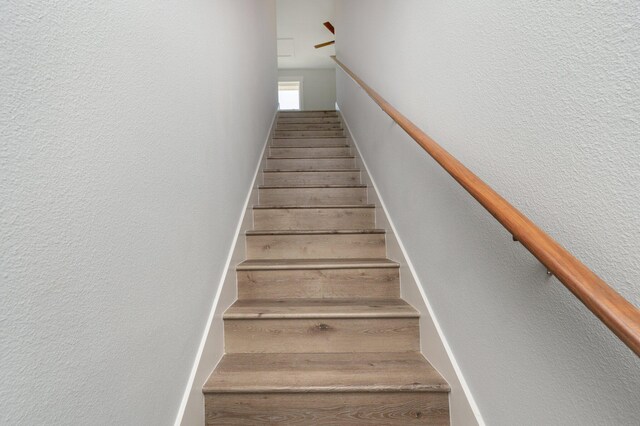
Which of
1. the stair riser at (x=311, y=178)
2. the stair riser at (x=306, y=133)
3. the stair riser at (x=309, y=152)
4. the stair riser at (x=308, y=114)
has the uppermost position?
the stair riser at (x=308, y=114)

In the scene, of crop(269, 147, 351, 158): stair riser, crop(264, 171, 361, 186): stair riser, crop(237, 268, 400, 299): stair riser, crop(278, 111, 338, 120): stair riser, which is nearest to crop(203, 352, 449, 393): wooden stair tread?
crop(237, 268, 400, 299): stair riser

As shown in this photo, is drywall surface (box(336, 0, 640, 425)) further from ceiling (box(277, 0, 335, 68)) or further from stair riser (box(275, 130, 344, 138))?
ceiling (box(277, 0, 335, 68))

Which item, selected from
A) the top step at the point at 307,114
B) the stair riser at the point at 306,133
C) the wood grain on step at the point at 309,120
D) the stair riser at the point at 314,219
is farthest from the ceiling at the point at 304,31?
the stair riser at the point at 314,219

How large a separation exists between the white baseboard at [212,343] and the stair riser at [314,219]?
0.20m

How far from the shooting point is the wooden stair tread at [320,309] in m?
1.45

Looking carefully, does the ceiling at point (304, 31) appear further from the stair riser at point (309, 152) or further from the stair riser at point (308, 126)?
the stair riser at point (309, 152)

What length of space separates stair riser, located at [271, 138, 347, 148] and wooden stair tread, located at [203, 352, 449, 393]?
91.2 inches

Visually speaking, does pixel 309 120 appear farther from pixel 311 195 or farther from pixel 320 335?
pixel 320 335

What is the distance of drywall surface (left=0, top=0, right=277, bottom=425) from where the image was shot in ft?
1.61

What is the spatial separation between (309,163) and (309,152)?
0.26 m

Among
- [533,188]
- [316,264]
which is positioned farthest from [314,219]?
[533,188]

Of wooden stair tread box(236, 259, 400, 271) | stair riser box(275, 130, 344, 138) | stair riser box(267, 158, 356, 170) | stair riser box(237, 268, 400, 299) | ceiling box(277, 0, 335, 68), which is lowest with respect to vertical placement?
stair riser box(237, 268, 400, 299)

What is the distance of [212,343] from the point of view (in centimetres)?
131

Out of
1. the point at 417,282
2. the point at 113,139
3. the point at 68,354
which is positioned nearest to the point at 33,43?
the point at 113,139
